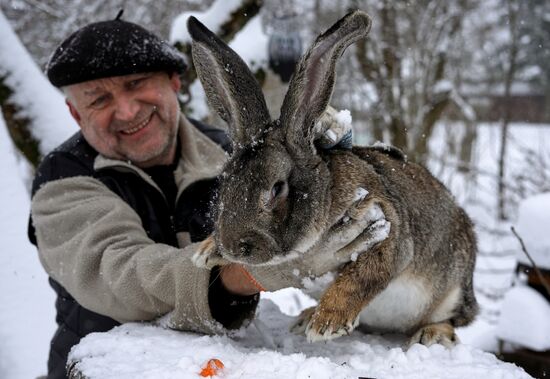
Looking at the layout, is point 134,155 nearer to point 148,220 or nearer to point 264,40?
point 148,220

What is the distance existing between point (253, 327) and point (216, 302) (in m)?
0.25

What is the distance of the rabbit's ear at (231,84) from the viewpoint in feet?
6.34

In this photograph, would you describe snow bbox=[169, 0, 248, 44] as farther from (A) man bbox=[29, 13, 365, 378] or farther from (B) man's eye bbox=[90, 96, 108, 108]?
(B) man's eye bbox=[90, 96, 108, 108]

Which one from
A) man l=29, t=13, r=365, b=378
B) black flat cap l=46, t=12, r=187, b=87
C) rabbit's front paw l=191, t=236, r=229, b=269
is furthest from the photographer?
black flat cap l=46, t=12, r=187, b=87

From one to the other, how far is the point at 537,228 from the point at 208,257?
7.41ft

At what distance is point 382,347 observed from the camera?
83.0 inches

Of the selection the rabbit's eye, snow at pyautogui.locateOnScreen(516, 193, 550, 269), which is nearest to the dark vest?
the rabbit's eye

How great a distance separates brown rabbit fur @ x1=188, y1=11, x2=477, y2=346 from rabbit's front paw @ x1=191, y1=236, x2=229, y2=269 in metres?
0.19

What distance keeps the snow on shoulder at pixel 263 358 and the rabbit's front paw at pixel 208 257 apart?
0.27 meters

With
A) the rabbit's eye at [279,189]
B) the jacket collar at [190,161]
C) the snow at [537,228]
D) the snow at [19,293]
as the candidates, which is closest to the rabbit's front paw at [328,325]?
the rabbit's eye at [279,189]

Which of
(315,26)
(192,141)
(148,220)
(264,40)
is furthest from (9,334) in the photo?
(315,26)

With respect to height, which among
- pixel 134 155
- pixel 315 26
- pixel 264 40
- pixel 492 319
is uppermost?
pixel 315 26

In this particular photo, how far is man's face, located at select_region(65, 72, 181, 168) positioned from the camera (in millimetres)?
2961

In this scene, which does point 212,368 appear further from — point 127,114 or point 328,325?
point 127,114
